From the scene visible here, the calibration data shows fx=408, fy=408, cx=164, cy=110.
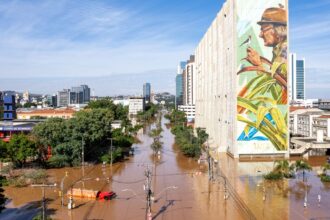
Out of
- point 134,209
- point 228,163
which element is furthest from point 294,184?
point 134,209

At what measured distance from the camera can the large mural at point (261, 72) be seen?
4306 cm

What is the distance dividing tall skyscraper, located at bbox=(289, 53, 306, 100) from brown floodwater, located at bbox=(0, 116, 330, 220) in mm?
128164

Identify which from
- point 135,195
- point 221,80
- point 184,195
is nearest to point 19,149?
point 135,195

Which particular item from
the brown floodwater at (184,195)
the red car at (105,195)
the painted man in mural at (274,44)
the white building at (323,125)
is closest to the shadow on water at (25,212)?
the brown floodwater at (184,195)

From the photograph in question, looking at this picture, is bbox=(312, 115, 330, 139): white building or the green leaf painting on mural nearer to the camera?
the green leaf painting on mural

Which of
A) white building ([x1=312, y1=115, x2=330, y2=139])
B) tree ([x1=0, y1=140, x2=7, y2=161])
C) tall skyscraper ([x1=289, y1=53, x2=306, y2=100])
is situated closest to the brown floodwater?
tree ([x1=0, y1=140, x2=7, y2=161])

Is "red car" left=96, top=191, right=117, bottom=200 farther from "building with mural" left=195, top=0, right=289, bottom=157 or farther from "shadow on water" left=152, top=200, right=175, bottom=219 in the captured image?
"building with mural" left=195, top=0, right=289, bottom=157

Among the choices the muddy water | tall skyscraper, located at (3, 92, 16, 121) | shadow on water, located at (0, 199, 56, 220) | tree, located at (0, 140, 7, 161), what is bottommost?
shadow on water, located at (0, 199, 56, 220)

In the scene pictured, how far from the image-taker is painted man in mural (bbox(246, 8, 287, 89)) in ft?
141

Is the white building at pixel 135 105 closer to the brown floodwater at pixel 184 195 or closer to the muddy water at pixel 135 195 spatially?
the muddy water at pixel 135 195

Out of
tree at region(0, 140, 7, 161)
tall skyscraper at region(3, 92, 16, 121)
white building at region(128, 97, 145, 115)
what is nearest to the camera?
tree at region(0, 140, 7, 161)

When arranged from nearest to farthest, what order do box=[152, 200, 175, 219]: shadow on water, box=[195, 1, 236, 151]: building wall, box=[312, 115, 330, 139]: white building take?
box=[152, 200, 175, 219]: shadow on water
box=[195, 1, 236, 151]: building wall
box=[312, 115, 330, 139]: white building

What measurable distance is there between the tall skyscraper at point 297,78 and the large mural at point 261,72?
403 ft

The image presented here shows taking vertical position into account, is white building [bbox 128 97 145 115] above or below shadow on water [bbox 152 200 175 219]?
above
